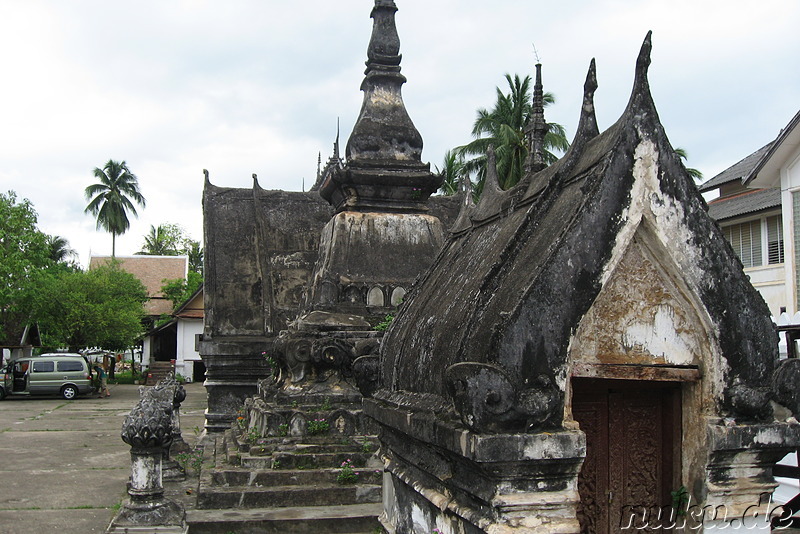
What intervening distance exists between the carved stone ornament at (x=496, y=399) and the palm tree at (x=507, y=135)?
2510cm

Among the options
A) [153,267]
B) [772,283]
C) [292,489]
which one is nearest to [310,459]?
[292,489]

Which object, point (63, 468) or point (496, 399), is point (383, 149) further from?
point (496, 399)

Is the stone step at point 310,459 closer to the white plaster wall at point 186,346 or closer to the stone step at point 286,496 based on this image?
the stone step at point 286,496

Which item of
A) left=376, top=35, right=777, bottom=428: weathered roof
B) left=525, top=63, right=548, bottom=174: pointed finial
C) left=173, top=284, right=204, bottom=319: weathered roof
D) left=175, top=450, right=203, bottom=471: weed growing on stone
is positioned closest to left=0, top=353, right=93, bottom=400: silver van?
left=173, top=284, right=204, bottom=319: weathered roof

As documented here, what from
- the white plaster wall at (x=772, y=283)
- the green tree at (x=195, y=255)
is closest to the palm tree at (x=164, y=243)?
the green tree at (x=195, y=255)

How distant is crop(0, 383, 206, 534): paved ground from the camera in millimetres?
8633

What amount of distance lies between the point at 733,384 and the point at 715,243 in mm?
559

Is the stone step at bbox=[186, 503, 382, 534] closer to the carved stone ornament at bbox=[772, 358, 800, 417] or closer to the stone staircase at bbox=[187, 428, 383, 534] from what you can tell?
the stone staircase at bbox=[187, 428, 383, 534]

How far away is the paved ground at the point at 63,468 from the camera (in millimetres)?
8633

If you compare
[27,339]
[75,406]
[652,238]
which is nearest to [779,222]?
[652,238]

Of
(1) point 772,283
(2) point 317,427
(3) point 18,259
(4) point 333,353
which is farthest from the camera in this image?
(3) point 18,259

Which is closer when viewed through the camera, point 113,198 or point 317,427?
point 317,427

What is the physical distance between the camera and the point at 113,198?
56.3 m

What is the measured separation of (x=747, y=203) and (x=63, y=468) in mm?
14993
